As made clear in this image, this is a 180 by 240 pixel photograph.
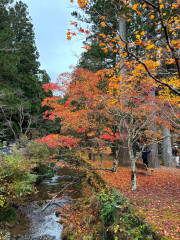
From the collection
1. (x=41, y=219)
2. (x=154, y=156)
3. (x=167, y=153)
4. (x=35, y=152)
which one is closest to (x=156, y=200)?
(x=41, y=219)

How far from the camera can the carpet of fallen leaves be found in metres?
3.71

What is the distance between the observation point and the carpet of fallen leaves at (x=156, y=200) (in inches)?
146

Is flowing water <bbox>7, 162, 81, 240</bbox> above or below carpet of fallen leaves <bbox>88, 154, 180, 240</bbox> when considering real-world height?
below

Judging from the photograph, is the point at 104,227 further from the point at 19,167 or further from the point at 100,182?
the point at 19,167

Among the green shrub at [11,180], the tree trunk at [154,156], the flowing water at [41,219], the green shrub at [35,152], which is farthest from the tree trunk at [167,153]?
the green shrub at [11,180]

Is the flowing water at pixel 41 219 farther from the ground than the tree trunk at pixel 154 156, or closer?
closer

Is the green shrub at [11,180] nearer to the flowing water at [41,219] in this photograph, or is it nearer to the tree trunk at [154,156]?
the flowing water at [41,219]

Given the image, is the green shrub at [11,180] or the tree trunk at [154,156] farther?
the tree trunk at [154,156]

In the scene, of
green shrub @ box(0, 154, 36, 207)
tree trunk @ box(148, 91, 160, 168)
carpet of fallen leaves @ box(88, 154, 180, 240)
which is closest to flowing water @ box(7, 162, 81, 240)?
green shrub @ box(0, 154, 36, 207)

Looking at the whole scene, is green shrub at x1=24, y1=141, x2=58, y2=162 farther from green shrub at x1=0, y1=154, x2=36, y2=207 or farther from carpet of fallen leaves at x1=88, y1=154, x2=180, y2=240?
carpet of fallen leaves at x1=88, y1=154, x2=180, y2=240

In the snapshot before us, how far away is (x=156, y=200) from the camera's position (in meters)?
5.26

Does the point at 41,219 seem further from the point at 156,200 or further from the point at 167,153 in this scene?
the point at 167,153

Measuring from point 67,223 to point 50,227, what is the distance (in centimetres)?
69

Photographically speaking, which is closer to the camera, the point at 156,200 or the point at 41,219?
the point at 156,200
